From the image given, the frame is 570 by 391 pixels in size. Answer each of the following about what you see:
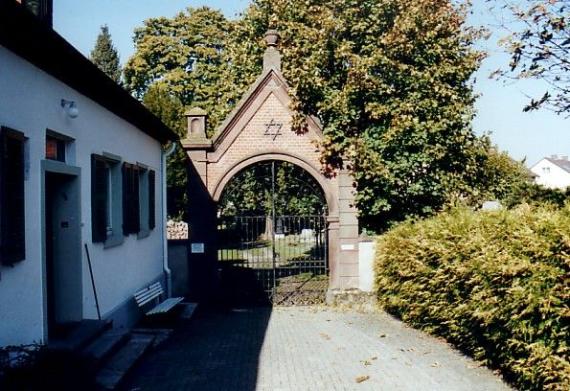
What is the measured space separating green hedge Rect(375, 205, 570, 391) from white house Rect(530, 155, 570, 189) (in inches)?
2578

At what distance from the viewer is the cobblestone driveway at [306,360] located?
7.29 m

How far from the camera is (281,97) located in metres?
14.9

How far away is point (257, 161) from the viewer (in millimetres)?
14883

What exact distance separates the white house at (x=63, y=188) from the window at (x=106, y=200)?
0.7 inches

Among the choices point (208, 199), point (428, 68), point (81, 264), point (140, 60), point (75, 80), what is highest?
point (140, 60)

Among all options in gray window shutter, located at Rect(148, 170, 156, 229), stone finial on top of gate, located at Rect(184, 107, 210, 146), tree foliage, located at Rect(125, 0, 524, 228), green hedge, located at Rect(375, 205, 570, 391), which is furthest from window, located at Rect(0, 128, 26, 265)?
tree foliage, located at Rect(125, 0, 524, 228)

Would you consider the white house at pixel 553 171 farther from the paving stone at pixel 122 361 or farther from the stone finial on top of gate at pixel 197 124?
the paving stone at pixel 122 361

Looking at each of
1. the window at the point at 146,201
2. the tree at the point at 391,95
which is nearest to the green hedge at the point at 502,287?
the tree at the point at 391,95

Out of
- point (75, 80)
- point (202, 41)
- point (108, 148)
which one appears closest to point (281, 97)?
point (108, 148)

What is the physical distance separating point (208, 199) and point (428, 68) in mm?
8047

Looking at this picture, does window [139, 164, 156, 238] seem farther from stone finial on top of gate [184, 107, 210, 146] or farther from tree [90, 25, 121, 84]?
tree [90, 25, 121, 84]

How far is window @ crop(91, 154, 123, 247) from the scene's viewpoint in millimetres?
8945

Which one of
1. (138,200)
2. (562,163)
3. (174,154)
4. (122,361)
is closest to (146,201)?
(138,200)

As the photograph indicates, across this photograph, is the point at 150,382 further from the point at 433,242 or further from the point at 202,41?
the point at 202,41
